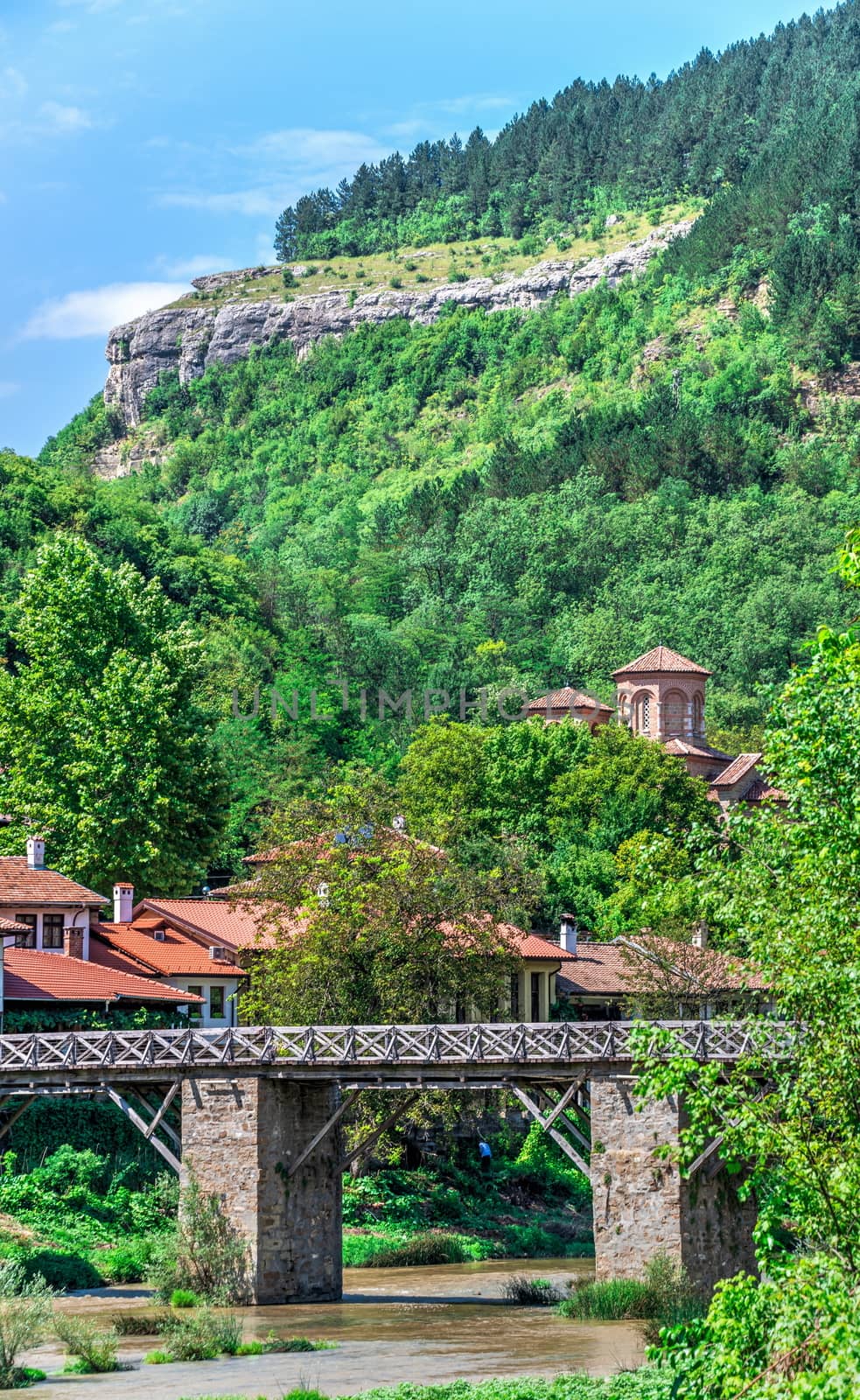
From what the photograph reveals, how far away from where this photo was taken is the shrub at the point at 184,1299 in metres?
37.2

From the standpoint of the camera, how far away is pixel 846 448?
560 ft

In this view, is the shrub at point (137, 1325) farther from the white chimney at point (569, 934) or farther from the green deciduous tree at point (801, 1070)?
the white chimney at point (569, 934)

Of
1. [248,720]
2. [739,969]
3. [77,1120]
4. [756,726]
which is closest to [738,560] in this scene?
[756,726]

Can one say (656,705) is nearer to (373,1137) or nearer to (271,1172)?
(373,1137)

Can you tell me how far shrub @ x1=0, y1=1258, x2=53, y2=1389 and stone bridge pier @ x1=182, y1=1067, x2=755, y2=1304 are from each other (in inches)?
217

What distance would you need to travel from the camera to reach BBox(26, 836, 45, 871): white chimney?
5388cm

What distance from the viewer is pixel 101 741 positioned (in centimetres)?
6078

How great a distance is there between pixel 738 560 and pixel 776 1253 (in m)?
129

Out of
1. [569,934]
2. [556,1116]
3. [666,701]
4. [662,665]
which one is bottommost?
[556,1116]

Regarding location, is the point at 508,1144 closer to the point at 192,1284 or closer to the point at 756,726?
the point at 192,1284

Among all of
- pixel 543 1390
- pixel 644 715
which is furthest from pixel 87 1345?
pixel 644 715

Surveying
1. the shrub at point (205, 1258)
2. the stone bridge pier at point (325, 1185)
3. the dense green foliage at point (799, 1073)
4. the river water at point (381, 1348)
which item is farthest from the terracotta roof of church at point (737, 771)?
the dense green foliage at point (799, 1073)

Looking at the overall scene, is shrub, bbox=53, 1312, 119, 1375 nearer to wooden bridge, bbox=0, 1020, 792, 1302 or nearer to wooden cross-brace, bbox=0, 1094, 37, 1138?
wooden bridge, bbox=0, 1020, 792, 1302

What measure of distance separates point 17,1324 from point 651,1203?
11.4 meters
